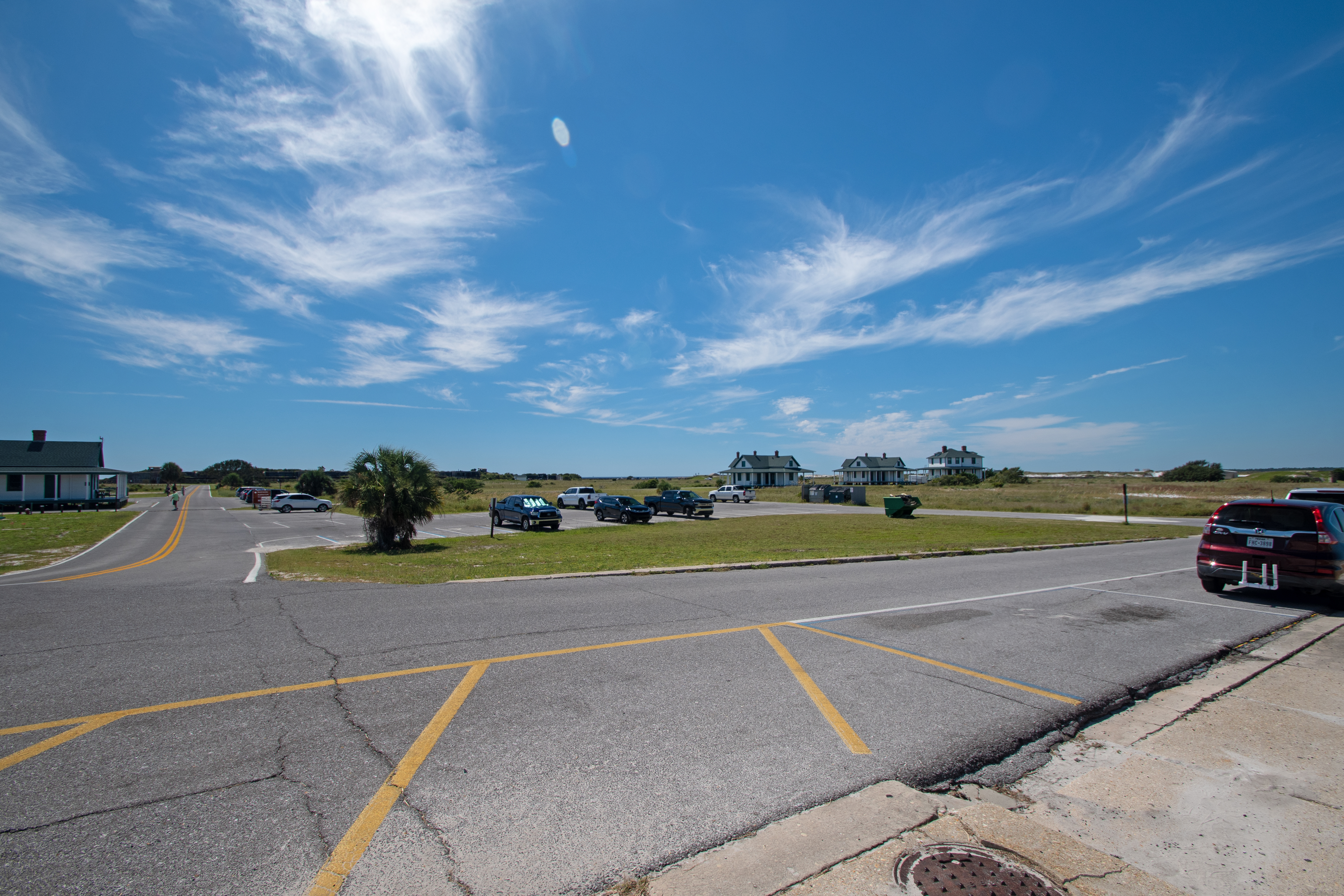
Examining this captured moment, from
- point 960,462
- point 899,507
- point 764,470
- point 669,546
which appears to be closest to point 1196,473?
point 960,462

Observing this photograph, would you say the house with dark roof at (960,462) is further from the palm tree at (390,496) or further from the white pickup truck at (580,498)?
the palm tree at (390,496)

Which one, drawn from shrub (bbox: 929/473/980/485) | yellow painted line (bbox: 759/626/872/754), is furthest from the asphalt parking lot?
shrub (bbox: 929/473/980/485)

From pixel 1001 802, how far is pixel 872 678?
2.02m

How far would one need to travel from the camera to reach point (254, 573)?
42.3 ft

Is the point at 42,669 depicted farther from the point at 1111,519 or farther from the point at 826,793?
the point at 1111,519

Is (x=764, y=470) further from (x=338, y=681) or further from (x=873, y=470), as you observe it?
(x=338, y=681)

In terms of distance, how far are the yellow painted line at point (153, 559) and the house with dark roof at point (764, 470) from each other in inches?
2700

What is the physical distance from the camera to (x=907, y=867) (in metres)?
2.84

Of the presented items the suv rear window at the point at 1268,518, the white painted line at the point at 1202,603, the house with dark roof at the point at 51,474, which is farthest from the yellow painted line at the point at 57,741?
→ the house with dark roof at the point at 51,474

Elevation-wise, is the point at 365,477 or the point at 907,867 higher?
the point at 365,477

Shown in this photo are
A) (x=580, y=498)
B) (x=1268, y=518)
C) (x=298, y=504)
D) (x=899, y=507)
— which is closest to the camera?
(x=1268, y=518)

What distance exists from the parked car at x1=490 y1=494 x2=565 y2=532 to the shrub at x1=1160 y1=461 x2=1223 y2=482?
317 ft

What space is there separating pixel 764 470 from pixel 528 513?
222 ft

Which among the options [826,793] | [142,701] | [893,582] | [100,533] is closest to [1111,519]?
[893,582]
